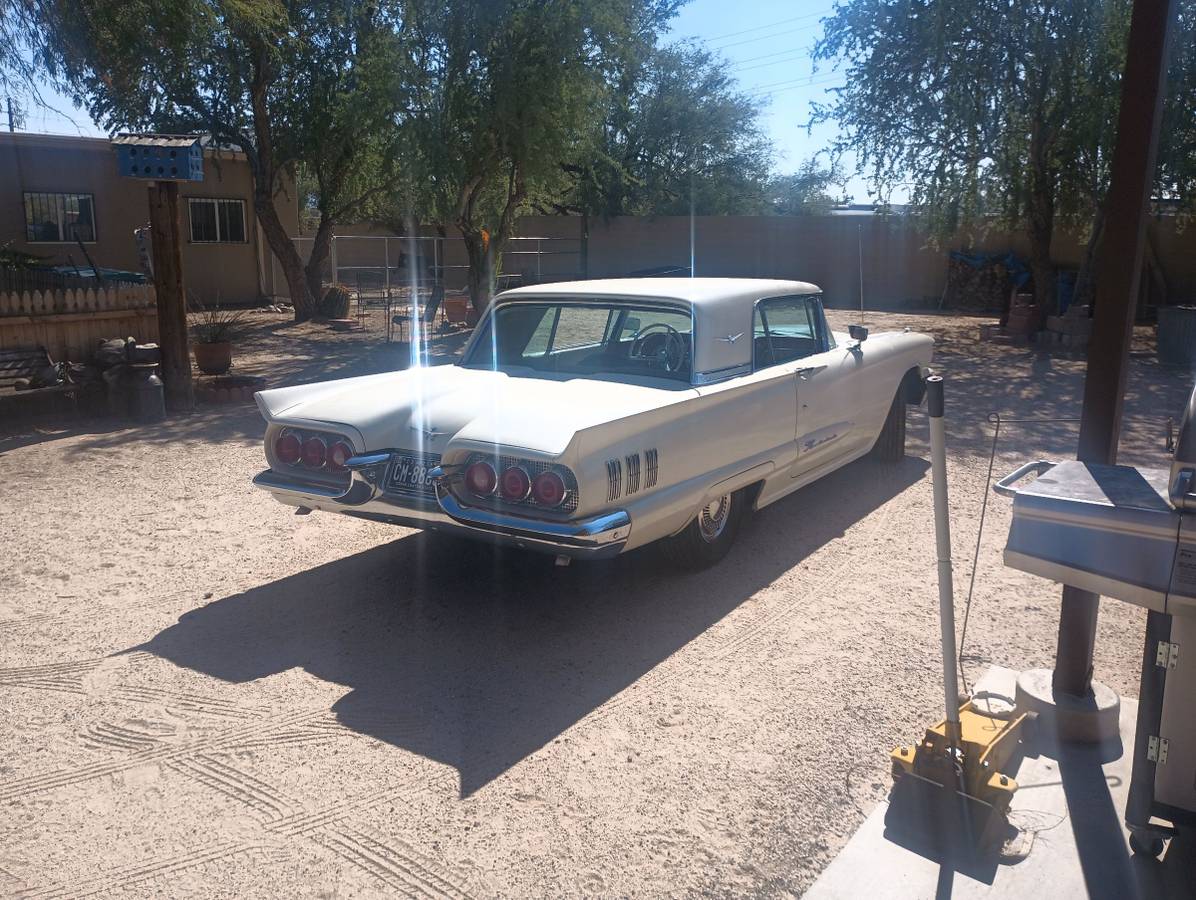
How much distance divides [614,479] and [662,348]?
1.53m

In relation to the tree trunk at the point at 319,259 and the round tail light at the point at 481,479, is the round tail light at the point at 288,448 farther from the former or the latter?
the tree trunk at the point at 319,259

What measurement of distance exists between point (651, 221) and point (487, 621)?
25850mm

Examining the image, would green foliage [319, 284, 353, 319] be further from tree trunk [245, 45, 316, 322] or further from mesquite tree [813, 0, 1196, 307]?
mesquite tree [813, 0, 1196, 307]

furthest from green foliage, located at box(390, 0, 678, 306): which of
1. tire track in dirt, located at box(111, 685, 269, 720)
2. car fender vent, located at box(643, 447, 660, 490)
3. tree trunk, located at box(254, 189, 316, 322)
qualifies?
tire track in dirt, located at box(111, 685, 269, 720)

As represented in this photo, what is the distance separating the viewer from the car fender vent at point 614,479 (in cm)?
457

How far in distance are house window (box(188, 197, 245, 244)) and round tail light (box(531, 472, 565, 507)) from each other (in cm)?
2035

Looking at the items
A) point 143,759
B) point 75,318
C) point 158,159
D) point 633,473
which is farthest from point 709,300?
point 75,318

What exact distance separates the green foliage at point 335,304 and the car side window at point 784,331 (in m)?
14.7

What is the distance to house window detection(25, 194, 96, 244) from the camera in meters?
20.3

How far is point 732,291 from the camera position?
6012mm

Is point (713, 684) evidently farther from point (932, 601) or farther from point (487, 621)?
point (932, 601)

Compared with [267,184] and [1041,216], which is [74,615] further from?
[1041,216]

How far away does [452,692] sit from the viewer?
170 inches

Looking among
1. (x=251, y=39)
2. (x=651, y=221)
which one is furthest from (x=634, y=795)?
(x=651, y=221)
